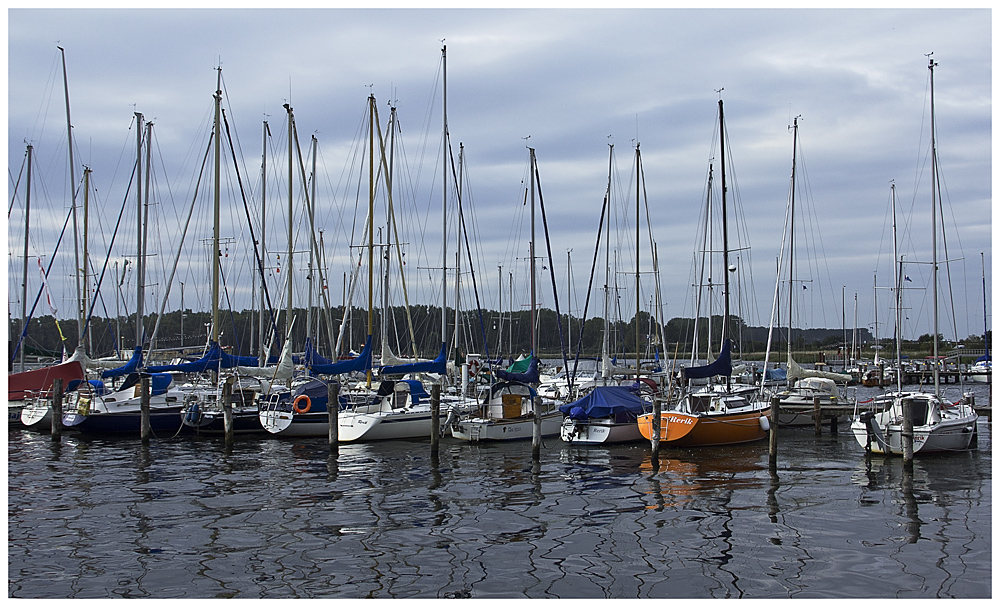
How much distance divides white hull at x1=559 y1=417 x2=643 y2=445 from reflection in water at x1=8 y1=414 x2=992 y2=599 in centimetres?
224

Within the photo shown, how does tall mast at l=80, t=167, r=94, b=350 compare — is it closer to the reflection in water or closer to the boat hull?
the reflection in water

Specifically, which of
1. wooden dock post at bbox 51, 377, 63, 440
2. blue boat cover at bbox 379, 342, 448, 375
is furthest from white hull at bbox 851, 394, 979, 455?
wooden dock post at bbox 51, 377, 63, 440

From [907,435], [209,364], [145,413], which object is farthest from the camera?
[209,364]

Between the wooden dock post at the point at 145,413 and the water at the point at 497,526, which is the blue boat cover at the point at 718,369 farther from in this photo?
the wooden dock post at the point at 145,413

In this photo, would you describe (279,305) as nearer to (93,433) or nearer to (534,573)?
(93,433)

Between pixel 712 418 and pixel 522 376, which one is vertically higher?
pixel 522 376

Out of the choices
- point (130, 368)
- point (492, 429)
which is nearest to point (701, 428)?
point (492, 429)

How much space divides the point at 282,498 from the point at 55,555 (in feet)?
20.3

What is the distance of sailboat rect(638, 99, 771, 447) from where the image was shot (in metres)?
28.9

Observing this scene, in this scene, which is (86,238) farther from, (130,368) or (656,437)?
(656,437)

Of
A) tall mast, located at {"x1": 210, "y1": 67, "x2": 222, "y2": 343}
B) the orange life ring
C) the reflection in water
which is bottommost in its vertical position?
the reflection in water

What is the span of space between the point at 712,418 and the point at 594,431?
4330mm

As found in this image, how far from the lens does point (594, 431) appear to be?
30188mm
